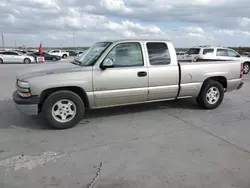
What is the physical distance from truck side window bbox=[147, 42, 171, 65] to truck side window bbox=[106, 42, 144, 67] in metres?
0.26

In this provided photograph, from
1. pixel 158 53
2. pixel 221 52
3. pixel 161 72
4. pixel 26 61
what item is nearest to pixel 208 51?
pixel 221 52

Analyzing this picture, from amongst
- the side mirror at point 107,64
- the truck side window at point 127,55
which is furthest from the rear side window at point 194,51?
the side mirror at point 107,64

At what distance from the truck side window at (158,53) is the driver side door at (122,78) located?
0.24 metres

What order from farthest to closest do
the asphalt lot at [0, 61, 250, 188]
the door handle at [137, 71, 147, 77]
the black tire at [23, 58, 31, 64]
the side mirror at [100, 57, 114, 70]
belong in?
the black tire at [23, 58, 31, 64]
the door handle at [137, 71, 147, 77]
the side mirror at [100, 57, 114, 70]
the asphalt lot at [0, 61, 250, 188]

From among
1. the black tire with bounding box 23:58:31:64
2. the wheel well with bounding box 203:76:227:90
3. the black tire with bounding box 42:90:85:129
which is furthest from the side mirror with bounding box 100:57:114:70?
the black tire with bounding box 23:58:31:64

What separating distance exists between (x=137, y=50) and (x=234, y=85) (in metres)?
3.06

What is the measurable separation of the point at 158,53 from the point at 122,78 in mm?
1115

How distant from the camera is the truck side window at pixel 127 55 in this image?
16.5ft

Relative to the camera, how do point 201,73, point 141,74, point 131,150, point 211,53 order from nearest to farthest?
point 131,150
point 141,74
point 201,73
point 211,53

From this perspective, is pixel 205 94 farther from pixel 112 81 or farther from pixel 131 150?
pixel 131 150

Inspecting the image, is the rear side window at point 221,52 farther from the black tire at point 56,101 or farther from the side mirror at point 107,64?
the black tire at point 56,101

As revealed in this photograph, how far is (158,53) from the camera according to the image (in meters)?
5.44

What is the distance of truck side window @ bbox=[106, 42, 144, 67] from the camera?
5.03m

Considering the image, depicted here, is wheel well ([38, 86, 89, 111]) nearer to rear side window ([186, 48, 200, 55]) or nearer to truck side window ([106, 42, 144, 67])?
truck side window ([106, 42, 144, 67])
